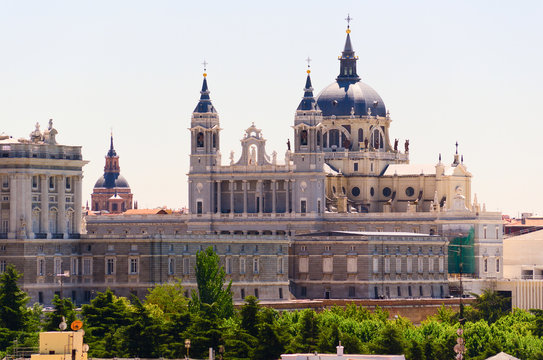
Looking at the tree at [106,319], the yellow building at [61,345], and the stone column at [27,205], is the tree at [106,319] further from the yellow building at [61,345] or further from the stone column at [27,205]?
the stone column at [27,205]

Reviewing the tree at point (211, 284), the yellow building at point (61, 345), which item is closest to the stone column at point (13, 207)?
the tree at point (211, 284)

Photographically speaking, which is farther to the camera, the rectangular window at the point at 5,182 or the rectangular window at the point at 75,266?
the rectangular window at the point at 75,266

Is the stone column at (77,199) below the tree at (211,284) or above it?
above

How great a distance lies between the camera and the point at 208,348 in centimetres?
14050

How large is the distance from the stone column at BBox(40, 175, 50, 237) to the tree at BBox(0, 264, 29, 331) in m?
25.0

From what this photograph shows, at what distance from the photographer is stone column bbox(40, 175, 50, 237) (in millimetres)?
185000

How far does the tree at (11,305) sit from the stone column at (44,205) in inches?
984

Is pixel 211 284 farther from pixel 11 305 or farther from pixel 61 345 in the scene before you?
pixel 61 345

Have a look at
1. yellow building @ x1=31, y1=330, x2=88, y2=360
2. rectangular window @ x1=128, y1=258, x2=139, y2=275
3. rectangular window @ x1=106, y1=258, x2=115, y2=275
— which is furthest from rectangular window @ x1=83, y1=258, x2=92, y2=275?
yellow building @ x1=31, y1=330, x2=88, y2=360

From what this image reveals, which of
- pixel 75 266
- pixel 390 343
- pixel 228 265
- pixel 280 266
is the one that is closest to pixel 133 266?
pixel 75 266

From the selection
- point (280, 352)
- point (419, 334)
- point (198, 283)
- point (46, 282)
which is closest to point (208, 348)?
point (280, 352)

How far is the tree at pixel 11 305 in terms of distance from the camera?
499ft

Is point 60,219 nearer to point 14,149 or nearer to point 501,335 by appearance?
point 14,149

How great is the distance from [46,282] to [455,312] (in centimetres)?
3504
